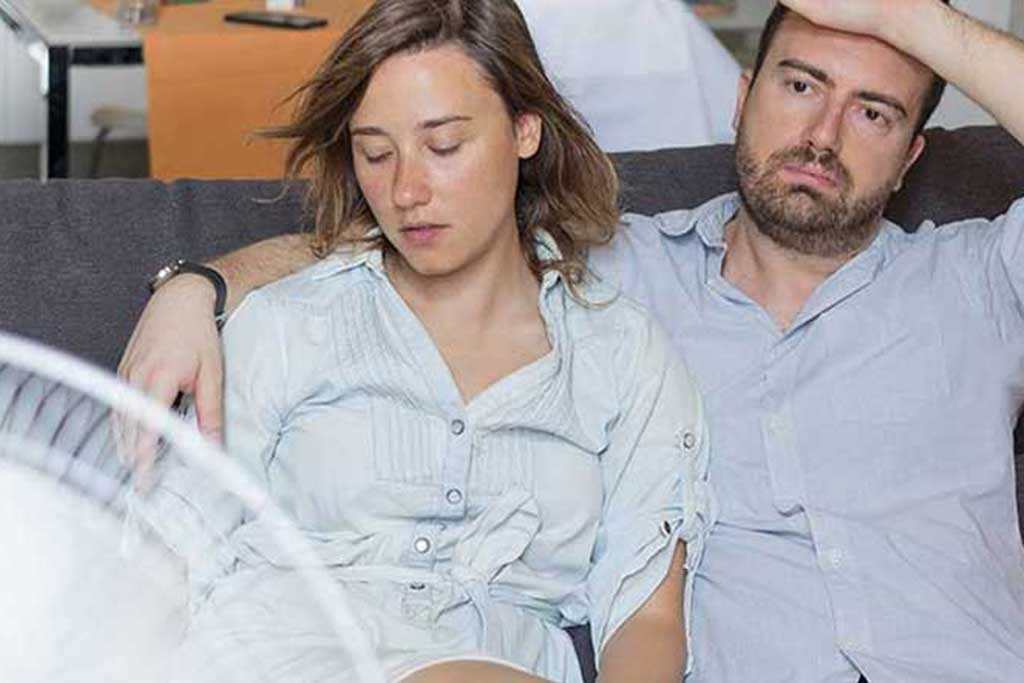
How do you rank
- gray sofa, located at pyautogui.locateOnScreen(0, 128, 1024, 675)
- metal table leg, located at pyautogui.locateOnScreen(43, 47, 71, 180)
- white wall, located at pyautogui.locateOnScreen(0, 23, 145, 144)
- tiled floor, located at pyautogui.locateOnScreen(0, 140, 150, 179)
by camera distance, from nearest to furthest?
gray sofa, located at pyautogui.locateOnScreen(0, 128, 1024, 675) → metal table leg, located at pyautogui.locateOnScreen(43, 47, 71, 180) → tiled floor, located at pyautogui.locateOnScreen(0, 140, 150, 179) → white wall, located at pyautogui.locateOnScreen(0, 23, 145, 144)

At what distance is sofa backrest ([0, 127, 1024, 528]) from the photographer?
1874 millimetres

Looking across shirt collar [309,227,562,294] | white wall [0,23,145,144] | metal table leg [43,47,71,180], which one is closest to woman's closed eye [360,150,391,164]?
shirt collar [309,227,562,294]

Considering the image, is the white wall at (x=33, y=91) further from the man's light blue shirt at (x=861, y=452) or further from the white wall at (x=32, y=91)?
the man's light blue shirt at (x=861, y=452)

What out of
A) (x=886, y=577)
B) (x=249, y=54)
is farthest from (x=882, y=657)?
(x=249, y=54)

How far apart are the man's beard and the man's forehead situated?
81 mm

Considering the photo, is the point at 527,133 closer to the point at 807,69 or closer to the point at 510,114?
the point at 510,114

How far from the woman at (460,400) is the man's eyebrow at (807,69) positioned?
278 mm

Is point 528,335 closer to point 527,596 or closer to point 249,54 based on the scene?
point 527,596

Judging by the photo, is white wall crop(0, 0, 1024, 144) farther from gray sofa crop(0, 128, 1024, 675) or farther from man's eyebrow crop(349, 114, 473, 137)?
man's eyebrow crop(349, 114, 473, 137)

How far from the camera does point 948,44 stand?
6.21 feet

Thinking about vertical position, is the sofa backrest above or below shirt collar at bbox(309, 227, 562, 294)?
below

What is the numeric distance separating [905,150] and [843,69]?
0.41 ft

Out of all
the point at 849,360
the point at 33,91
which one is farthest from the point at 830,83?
the point at 33,91

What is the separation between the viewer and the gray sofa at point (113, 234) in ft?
6.15
